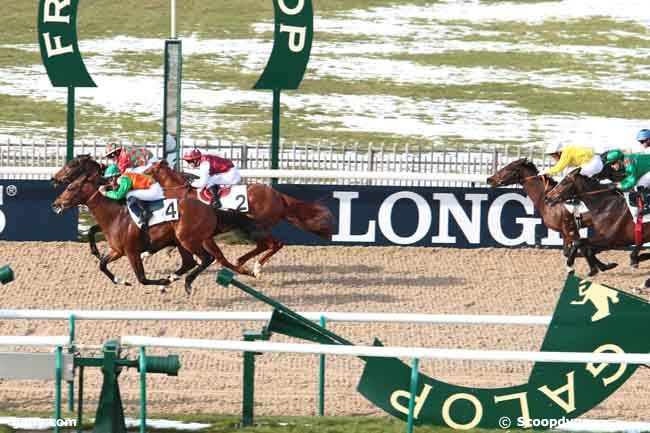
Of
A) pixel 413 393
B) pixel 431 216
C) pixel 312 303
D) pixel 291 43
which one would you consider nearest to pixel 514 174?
pixel 431 216

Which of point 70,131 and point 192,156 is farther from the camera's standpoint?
point 70,131

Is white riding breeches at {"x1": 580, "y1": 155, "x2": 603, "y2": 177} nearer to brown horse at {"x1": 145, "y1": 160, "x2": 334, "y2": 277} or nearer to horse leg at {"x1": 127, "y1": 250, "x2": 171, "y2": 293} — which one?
brown horse at {"x1": 145, "y1": 160, "x2": 334, "y2": 277}

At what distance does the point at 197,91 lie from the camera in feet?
120

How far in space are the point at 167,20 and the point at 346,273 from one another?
32.1 m

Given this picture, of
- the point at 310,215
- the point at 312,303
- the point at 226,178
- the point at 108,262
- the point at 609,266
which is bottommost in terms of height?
the point at 312,303

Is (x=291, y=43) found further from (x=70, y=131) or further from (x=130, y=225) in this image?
(x=130, y=225)

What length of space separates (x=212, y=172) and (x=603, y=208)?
4.33 m

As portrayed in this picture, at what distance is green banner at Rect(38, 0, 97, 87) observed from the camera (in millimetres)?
16875

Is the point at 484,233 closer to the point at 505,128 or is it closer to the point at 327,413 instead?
the point at 327,413

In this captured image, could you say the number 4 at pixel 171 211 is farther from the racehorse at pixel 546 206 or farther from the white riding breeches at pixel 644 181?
the white riding breeches at pixel 644 181

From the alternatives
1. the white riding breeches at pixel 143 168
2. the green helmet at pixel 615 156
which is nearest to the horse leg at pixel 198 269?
the white riding breeches at pixel 143 168

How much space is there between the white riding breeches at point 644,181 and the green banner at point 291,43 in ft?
13.8

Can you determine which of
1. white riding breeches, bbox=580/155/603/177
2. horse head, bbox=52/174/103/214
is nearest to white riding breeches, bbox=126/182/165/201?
horse head, bbox=52/174/103/214

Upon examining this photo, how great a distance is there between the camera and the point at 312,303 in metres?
14.6
